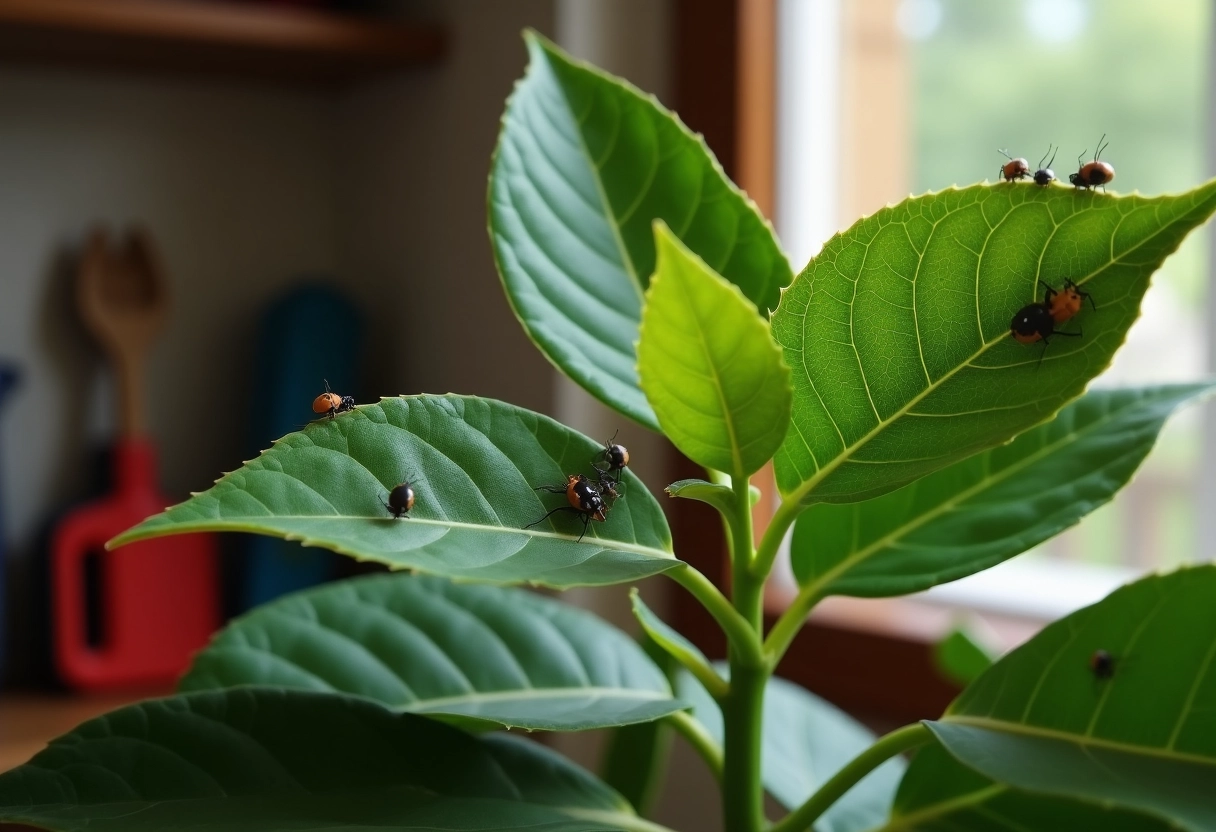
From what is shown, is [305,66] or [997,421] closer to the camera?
[997,421]

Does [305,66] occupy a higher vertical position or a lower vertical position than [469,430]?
higher

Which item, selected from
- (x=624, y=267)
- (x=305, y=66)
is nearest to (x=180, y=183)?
(x=305, y=66)

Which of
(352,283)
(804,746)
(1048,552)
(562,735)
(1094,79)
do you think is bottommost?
(562,735)

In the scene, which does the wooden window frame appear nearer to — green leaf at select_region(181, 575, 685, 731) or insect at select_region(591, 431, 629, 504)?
green leaf at select_region(181, 575, 685, 731)

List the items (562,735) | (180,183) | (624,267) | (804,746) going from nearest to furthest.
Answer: (624,267)
(804,746)
(562,735)
(180,183)

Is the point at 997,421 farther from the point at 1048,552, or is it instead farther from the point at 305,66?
the point at 305,66

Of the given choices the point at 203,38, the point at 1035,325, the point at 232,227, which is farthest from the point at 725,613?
the point at 232,227
